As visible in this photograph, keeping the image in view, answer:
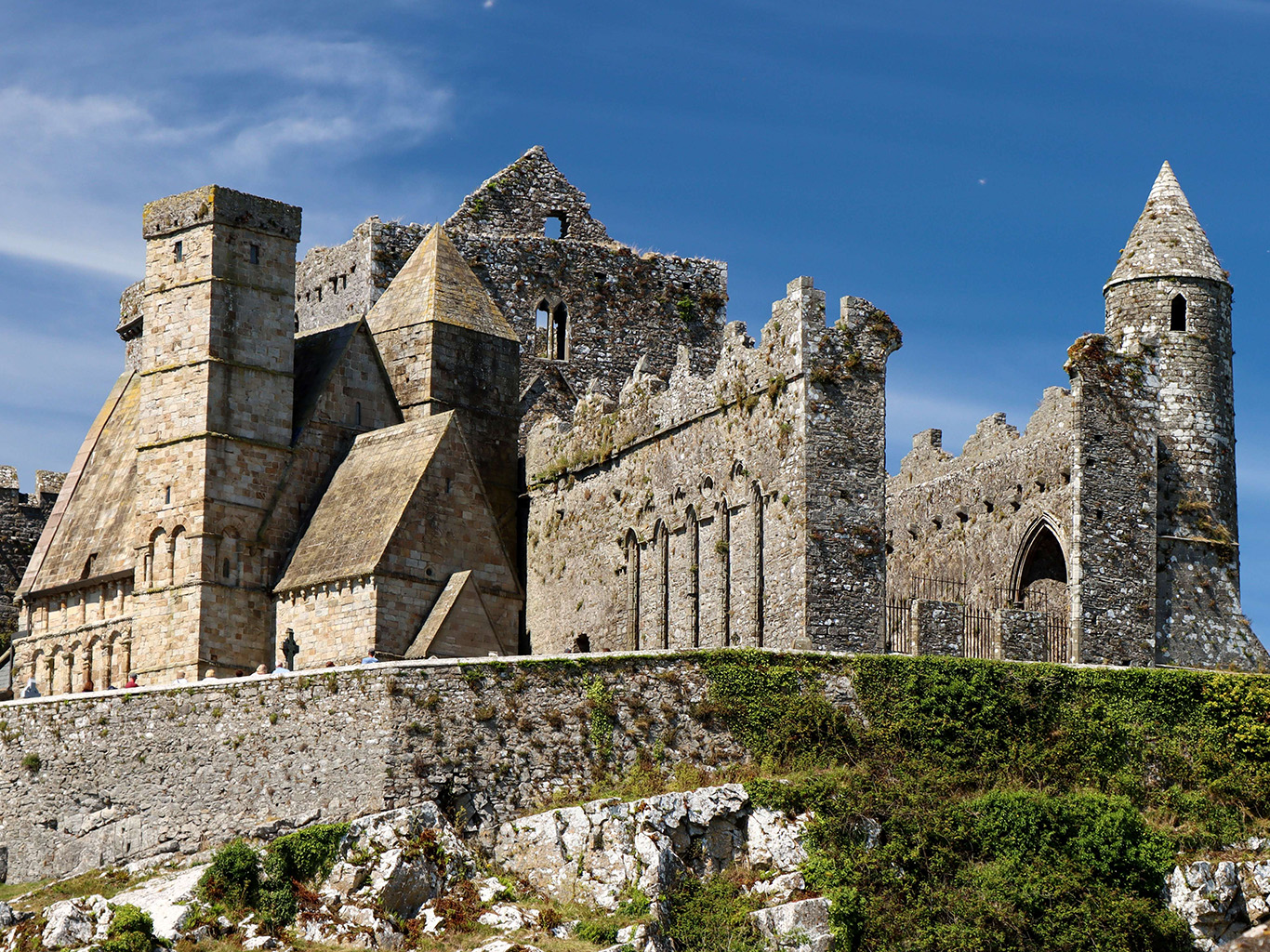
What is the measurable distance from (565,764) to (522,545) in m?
15.0

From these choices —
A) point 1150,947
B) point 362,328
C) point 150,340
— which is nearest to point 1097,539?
point 1150,947

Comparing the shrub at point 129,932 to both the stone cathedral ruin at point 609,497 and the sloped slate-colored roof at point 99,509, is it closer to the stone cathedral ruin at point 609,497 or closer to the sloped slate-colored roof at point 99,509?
the stone cathedral ruin at point 609,497

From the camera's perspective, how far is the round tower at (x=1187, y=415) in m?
51.7

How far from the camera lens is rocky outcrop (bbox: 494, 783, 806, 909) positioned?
42219 millimetres

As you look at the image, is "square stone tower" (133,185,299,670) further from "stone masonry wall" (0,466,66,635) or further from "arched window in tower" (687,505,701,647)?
"stone masonry wall" (0,466,66,635)

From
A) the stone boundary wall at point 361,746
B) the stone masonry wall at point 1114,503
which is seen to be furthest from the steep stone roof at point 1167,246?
the stone boundary wall at point 361,746

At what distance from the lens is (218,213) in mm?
54312

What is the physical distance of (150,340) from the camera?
54781mm

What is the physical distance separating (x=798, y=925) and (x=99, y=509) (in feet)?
79.7

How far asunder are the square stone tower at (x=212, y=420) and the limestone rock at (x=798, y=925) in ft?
51.0

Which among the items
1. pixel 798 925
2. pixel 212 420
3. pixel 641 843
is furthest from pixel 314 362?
pixel 798 925

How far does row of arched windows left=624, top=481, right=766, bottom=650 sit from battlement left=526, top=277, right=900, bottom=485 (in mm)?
2341

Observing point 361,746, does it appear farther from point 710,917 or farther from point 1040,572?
point 1040,572

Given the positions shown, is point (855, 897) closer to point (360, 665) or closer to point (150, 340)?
point (360, 665)
